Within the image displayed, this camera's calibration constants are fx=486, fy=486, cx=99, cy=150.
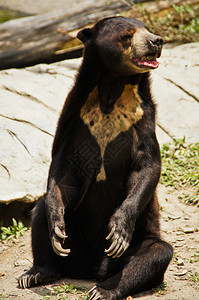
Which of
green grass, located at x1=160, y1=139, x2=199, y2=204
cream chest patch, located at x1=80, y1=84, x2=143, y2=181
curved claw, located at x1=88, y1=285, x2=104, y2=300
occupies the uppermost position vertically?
cream chest patch, located at x1=80, y1=84, x2=143, y2=181

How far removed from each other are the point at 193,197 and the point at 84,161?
1824mm

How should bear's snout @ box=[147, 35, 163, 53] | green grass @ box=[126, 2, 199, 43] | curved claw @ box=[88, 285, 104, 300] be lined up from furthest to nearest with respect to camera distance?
green grass @ box=[126, 2, 199, 43] → bear's snout @ box=[147, 35, 163, 53] → curved claw @ box=[88, 285, 104, 300]

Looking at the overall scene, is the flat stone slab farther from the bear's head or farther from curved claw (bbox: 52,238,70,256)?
the bear's head

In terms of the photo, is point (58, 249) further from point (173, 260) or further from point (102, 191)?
point (173, 260)

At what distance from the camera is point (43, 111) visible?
6324 mm

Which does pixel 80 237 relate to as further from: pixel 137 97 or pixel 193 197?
pixel 193 197

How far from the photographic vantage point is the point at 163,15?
880 centimetres

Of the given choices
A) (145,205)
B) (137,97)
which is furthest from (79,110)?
(145,205)

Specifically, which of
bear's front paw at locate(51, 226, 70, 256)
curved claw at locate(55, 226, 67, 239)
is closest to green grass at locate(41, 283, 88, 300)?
bear's front paw at locate(51, 226, 70, 256)

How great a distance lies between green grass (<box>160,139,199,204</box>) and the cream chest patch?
1.73 meters

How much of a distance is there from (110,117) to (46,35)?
15.3 feet

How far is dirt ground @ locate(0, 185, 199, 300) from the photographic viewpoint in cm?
387

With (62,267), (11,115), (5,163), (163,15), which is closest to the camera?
(62,267)

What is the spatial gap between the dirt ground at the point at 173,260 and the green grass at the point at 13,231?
6cm
